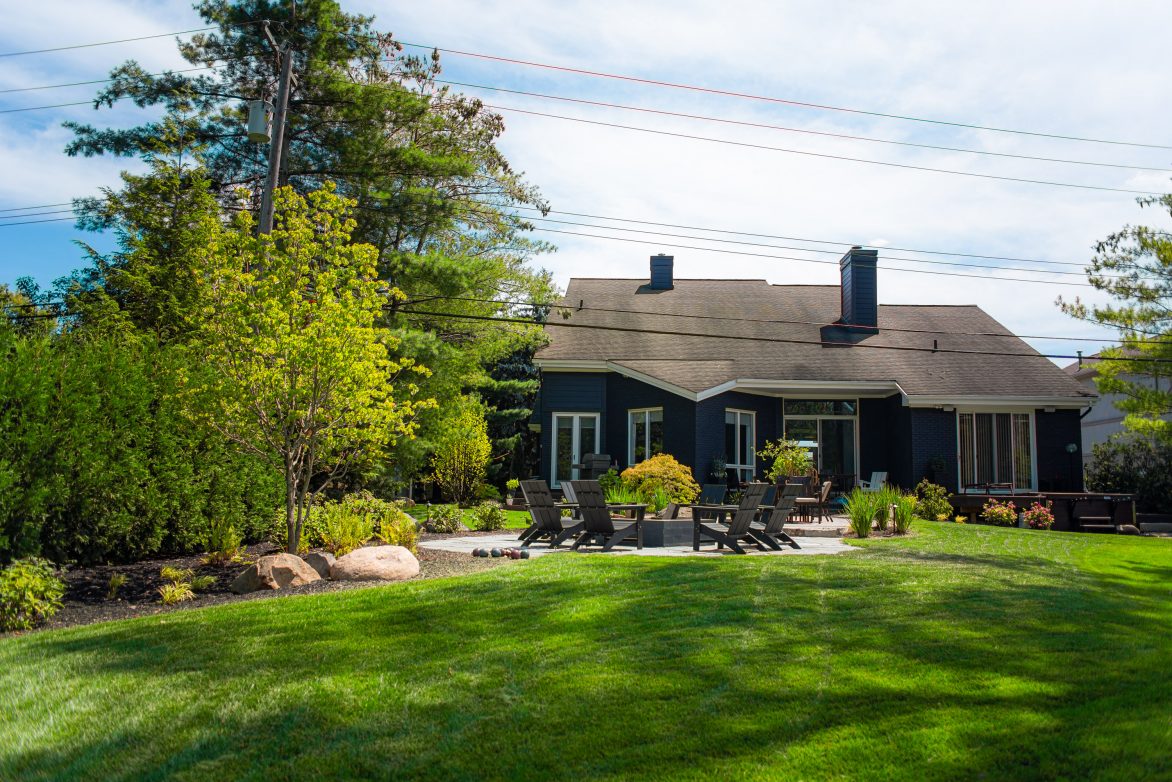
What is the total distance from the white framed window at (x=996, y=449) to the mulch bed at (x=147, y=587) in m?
15.6

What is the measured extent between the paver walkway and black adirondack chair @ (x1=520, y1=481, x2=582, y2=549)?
152 millimetres

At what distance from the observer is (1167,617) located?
6188 millimetres

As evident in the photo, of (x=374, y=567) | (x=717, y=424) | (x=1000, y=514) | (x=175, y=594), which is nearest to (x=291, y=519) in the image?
(x=374, y=567)

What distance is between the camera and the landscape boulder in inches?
364

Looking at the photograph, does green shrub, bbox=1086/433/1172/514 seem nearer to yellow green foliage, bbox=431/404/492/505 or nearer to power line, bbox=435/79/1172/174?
power line, bbox=435/79/1172/174

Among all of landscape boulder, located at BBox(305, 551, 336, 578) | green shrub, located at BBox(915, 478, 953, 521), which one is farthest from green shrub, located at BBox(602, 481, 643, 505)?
landscape boulder, located at BBox(305, 551, 336, 578)

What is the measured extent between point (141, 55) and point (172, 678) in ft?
65.5

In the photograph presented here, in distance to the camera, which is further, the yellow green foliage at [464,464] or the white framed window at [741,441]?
the yellow green foliage at [464,464]

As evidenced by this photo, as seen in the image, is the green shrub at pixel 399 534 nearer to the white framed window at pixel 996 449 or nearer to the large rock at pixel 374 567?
the large rock at pixel 374 567

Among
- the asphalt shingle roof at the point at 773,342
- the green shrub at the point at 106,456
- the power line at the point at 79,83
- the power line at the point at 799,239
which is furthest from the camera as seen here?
the power line at the point at 799,239

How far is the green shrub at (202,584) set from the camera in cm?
864

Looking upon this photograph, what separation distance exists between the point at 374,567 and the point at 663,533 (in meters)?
4.51

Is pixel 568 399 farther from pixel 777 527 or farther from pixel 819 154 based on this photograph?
pixel 777 527

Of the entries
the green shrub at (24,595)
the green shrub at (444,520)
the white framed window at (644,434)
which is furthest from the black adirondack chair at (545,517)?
the white framed window at (644,434)
